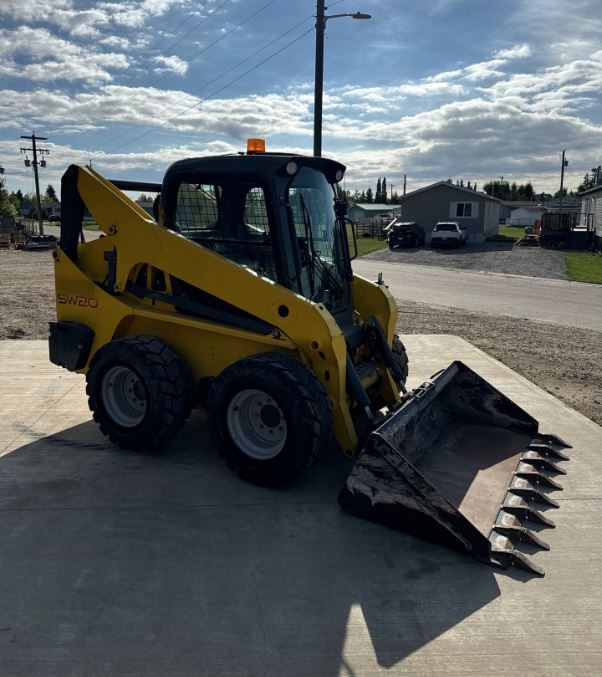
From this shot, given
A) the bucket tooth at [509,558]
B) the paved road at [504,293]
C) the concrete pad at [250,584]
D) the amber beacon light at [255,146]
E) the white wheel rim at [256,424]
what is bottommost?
the concrete pad at [250,584]

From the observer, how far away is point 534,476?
4.52 m

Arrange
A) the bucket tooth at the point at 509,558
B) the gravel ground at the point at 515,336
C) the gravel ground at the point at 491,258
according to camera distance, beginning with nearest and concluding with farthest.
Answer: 1. the bucket tooth at the point at 509,558
2. the gravel ground at the point at 515,336
3. the gravel ground at the point at 491,258

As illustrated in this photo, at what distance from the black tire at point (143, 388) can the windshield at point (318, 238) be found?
1309mm

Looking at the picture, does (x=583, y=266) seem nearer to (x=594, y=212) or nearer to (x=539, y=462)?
(x=594, y=212)

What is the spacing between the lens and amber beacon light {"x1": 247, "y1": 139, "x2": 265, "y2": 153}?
208 inches

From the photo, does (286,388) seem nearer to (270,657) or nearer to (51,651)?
(270,657)

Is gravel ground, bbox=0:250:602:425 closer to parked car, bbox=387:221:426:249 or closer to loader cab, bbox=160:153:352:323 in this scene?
loader cab, bbox=160:153:352:323

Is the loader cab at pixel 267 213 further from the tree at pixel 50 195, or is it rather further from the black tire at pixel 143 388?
the tree at pixel 50 195

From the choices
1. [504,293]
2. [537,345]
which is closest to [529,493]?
[537,345]

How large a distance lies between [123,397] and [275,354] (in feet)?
5.40

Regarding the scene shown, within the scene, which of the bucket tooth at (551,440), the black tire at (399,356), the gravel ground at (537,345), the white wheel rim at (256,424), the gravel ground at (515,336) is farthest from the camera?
the gravel ground at (515,336)

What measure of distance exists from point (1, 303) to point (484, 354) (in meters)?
10.4

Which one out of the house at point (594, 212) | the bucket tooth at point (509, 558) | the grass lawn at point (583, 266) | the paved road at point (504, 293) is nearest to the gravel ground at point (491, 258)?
the grass lawn at point (583, 266)

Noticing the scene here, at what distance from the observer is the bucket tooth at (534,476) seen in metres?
4.51
